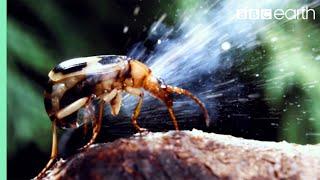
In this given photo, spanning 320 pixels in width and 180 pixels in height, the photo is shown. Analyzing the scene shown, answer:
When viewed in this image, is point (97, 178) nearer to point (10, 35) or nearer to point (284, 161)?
point (284, 161)

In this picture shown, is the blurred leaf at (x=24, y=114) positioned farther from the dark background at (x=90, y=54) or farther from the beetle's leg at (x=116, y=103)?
the beetle's leg at (x=116, y=103)

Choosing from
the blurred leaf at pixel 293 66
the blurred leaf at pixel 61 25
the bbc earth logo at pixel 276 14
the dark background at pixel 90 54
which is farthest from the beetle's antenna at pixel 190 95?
the blurred leaf at pixel 61 25

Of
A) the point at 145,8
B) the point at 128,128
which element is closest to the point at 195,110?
the point at 128,128

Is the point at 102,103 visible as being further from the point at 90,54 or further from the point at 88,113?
the point at 90,54

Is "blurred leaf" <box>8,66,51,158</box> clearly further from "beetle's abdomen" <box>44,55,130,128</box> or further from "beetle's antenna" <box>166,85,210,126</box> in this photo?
"beetle's antenna" <box>166,85,210,126</box>

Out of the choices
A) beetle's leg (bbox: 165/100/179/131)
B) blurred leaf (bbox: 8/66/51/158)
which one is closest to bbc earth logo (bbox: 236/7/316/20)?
beetle's leg (bbox: 165/100/179/131)
